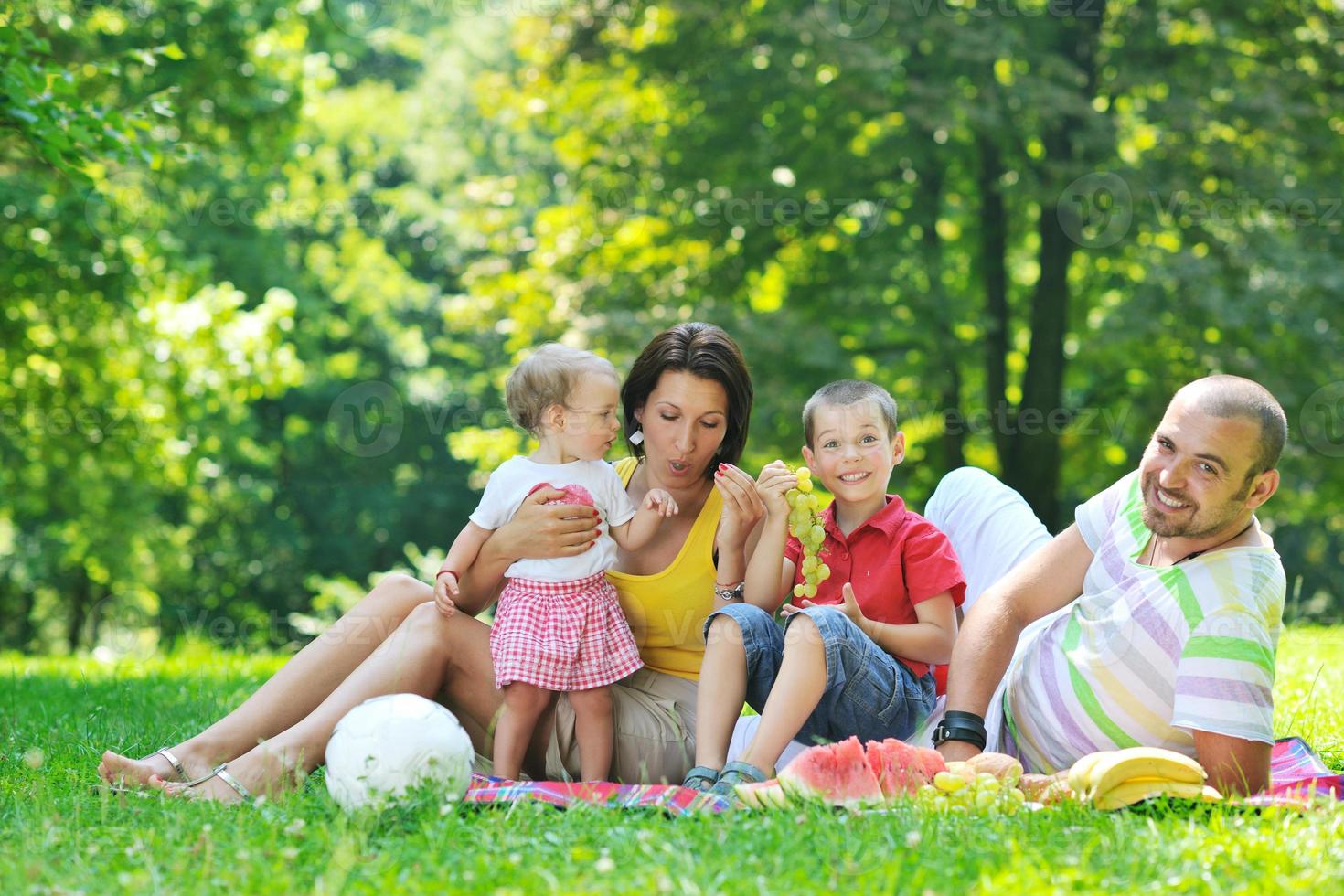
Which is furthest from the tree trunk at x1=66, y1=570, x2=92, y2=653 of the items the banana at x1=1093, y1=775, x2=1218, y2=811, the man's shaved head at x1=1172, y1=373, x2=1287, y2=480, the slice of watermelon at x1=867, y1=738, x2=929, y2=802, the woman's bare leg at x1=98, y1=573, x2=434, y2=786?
the man's shaved head at x1=1172, y1=373, x2=1287, y2=480

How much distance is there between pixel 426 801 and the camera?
2.86 m

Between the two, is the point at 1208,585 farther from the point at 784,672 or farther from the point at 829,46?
the point at 829,46

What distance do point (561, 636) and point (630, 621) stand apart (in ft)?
1.02

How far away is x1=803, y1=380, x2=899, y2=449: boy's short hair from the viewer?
3664 mm

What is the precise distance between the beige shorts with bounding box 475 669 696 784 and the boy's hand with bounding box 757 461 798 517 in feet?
1.91

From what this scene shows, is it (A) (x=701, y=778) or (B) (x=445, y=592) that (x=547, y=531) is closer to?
(B) (x=445, y=592)

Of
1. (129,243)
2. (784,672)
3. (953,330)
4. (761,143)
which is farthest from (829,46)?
(784,672)

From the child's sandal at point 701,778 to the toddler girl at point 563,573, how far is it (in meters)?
0.42

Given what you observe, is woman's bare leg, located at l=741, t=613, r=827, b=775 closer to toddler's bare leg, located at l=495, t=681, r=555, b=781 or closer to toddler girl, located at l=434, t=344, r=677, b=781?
toddler girl, located at l=434, t=344, r=677, b=781

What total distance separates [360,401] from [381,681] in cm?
1904

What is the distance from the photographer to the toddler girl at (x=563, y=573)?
3.51 meters

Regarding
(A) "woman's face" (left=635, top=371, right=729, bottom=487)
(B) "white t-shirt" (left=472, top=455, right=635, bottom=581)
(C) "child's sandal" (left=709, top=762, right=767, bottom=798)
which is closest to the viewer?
(C) "child's sandal" (left=709, top=762, right=767, bottom=798)

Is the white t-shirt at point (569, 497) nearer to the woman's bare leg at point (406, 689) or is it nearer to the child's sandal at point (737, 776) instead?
the woman's bare leg at point (406, 689)

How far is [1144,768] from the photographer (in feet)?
9.49
